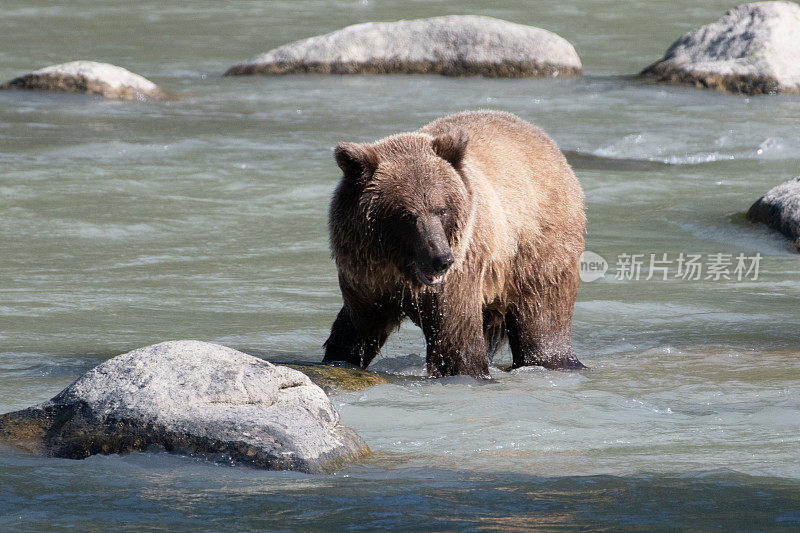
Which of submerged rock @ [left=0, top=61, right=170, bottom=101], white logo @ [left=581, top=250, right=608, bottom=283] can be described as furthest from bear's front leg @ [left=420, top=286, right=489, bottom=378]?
submerged rock @ [left=0, top=61, right=170, bottom=101]

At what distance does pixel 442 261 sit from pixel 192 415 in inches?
58.8

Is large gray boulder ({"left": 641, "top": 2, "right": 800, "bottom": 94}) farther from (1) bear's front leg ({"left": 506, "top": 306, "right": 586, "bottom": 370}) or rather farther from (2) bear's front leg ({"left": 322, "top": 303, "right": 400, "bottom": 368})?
(2) bear's front leg ({"left": 322, "top": 303, "right": 400, "bottom": 368})

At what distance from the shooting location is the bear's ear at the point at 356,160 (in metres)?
6.13

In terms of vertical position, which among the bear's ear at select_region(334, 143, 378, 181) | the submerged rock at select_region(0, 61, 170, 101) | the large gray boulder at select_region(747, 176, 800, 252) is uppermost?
the bear's ear at select_region(334, 143, 378, 181)

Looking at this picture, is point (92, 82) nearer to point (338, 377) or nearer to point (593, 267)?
point (593, 267)

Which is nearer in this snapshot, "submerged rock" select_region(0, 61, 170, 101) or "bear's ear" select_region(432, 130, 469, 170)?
"bear's ear" select_region(432, 130, 469, 170)

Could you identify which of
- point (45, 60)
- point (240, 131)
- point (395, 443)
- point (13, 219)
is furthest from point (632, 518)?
point (45, 60)

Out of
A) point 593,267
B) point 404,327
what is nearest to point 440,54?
point 593,267

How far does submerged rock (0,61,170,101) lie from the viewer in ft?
60.7

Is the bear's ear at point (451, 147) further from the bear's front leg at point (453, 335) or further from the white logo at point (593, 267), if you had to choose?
the white logo at point (593, 267)

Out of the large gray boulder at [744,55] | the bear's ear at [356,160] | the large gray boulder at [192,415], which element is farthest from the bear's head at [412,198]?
the large gray boulder at [744,55]

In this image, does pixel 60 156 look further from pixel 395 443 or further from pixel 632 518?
pixel 632 518

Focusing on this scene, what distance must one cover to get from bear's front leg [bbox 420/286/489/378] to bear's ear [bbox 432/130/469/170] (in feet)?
2.32

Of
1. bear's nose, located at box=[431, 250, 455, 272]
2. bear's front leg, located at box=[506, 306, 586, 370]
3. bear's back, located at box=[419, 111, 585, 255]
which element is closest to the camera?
bear's nose, located at box=[431, 250, 455, 272]
